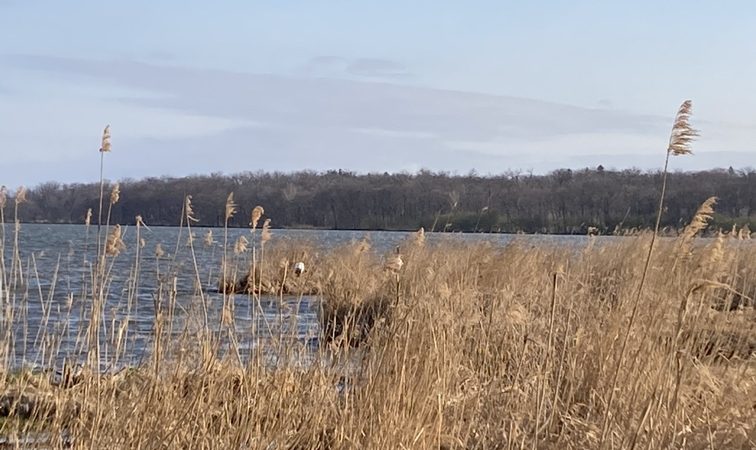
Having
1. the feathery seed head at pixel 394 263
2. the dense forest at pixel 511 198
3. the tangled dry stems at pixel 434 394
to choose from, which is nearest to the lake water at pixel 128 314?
the tangled dry stems at pixel 434 394

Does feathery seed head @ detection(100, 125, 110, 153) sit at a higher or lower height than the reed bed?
higher

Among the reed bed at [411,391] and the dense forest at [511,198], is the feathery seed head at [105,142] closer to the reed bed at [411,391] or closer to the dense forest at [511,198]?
the reed bed at [411,391]

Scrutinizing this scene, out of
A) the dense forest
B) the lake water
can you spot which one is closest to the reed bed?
the lake water

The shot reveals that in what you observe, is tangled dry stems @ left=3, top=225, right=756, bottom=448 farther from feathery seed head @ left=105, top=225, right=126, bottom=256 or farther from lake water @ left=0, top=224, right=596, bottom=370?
feathery seed head @ left=105, top=225, right=126, bottom=256

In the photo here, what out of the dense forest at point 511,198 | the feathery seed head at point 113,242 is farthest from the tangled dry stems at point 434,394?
the dense forest at point 511,198

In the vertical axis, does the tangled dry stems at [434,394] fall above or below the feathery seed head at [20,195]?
below

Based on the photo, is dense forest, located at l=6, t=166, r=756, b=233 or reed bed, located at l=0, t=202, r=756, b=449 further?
dense forest, located at l=6, t=166, r=756, b=233

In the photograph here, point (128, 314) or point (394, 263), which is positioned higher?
point (394, 263)

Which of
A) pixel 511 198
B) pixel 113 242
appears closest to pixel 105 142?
pixel 113 242

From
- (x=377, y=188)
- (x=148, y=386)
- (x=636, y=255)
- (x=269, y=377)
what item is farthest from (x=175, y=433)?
(x=377, y=188)

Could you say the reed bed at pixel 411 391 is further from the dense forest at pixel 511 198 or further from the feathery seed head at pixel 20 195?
the dense forest at pixel 511 198

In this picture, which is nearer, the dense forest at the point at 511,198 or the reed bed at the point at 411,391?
the reed bed at the point at 411,391

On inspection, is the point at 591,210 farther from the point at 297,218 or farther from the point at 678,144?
the point at 678,144

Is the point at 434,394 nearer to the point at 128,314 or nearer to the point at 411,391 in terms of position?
the point at 411,391
